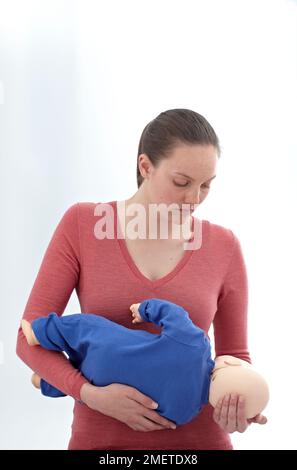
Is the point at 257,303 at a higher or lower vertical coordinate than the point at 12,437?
higher

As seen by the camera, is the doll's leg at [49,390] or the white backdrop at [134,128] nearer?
the doll's leg at [49,390]

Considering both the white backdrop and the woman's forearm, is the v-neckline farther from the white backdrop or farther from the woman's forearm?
the white backdrop

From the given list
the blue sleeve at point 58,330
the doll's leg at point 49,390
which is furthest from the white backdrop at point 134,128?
the blue sleeve at point 58,330

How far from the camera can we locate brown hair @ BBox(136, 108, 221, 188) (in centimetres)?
Answer: 128

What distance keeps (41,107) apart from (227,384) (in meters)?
1.24

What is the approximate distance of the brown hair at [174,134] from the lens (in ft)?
4.19

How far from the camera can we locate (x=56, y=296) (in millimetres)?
1291

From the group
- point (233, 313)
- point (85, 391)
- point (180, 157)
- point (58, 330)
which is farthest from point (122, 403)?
point (180, 157)

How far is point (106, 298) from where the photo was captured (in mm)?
1288

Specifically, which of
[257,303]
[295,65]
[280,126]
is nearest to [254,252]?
[257,303]

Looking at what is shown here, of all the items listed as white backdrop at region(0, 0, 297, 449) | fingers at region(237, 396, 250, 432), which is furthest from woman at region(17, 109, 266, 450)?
white backdrop at region(0, 0, 297, 449)

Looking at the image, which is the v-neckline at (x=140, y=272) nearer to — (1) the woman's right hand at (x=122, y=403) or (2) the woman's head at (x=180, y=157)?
(2) the woman's head at (x=180, y=157)

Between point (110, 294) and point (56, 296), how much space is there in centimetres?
10

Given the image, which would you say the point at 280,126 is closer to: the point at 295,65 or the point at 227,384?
the point at 295,65
